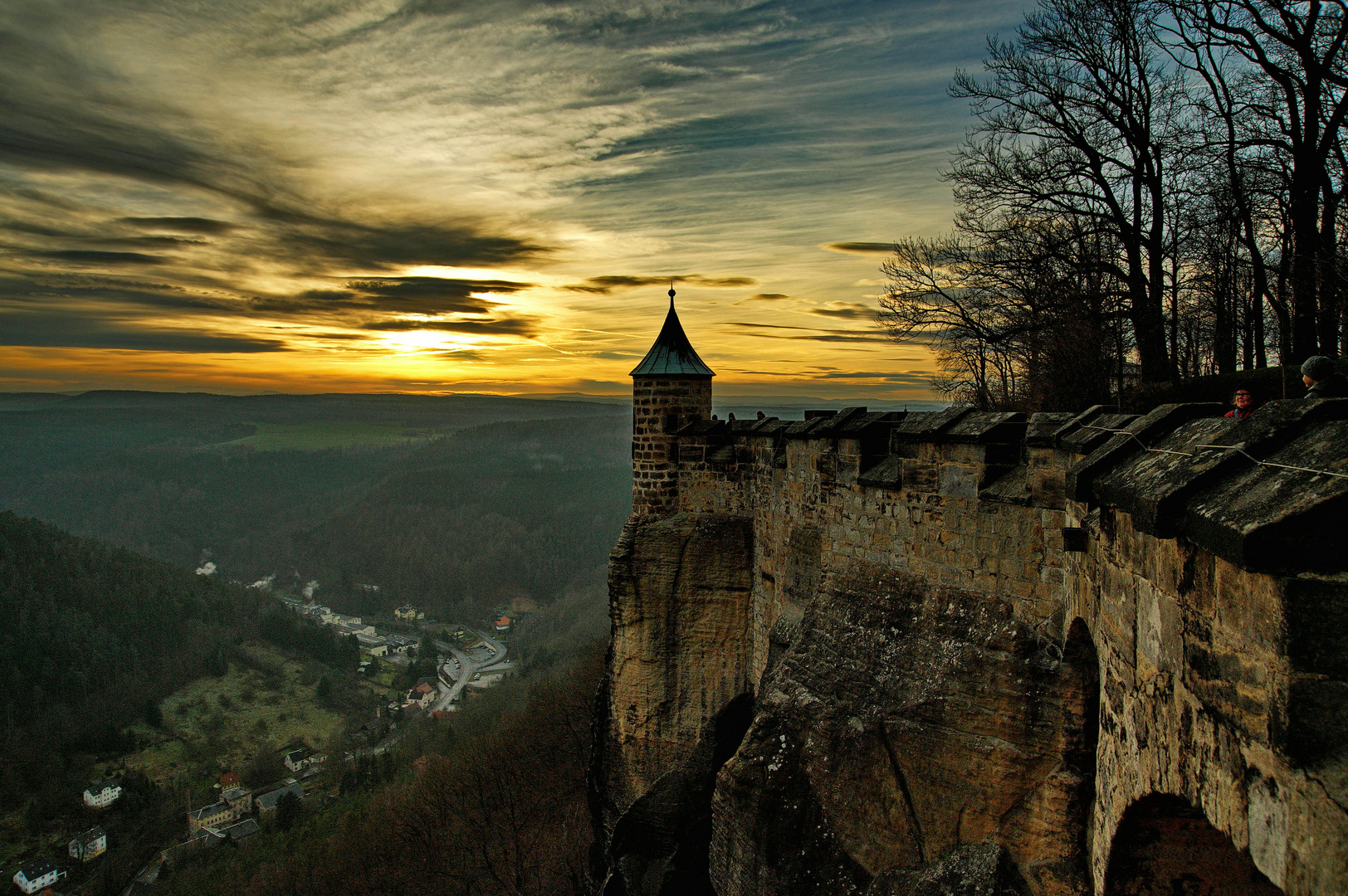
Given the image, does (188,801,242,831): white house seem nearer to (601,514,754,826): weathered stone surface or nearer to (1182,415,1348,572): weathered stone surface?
(601,514,754,826): weathered stone surface

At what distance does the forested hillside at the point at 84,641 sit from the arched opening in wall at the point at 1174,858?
86725 millimetres

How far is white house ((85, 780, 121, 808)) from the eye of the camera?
65875 millimetres

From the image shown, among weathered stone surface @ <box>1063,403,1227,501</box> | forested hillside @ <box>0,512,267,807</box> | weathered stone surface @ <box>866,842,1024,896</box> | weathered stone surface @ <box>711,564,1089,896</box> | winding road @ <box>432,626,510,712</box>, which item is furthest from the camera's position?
winding road @ <box>432,626,510,712</box>

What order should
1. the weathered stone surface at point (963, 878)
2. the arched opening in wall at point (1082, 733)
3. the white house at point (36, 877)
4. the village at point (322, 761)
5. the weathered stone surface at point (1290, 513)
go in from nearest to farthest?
the weathered stone surface at point (1290, 513) < the arched opening in wall at point (1082, 733) < the weathered stone surface at point (963, 878) < the white house at point (36, 877) < the village at point (322, 761)

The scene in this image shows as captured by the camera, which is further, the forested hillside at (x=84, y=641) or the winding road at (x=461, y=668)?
the winding road at (x=461, y=668)

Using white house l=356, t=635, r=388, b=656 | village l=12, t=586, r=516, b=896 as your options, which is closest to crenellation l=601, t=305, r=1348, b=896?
village l=12, t=586, r=516, b=896

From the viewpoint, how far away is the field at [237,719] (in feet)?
250

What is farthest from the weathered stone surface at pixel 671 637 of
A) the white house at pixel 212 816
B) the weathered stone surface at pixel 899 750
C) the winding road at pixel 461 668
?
the winding road at pixel 461 668

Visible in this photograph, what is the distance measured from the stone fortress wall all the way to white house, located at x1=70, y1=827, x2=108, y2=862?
6647cm

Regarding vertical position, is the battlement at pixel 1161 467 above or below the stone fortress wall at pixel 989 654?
above

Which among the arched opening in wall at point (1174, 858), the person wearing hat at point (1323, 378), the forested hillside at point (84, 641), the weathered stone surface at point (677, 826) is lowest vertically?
the forested hillside at point (84, 641)

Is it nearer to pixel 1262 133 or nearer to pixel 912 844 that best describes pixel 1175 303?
pixel 1262 133

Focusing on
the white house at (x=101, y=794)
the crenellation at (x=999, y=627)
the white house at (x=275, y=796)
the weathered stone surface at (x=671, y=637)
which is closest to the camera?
the crenellation at (x=999, y=627)

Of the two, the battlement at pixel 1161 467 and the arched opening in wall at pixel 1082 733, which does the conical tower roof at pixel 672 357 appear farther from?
the arched opening in wall at pixel 1082 733
